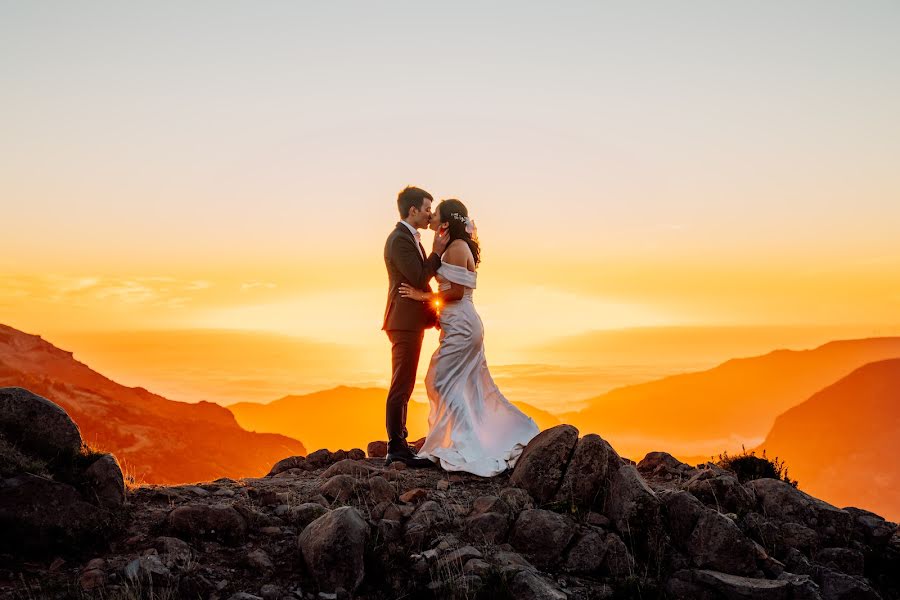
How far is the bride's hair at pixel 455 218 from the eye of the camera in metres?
11.6

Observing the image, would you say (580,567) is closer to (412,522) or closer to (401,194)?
(412,522)

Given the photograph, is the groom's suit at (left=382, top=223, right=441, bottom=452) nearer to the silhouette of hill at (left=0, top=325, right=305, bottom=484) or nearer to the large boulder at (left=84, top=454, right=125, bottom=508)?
the large boulder at (left=84, top=454, right=125, bottom=508)

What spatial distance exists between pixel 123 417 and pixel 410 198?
147 ft

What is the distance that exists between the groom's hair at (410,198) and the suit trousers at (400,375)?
1884 mm

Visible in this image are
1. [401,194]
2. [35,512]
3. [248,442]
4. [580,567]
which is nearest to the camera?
[35,512]

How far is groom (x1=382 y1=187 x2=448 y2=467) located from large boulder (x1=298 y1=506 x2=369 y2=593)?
3.23 m

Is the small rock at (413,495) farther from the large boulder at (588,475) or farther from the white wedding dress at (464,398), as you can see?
the large boulder at (588,475)

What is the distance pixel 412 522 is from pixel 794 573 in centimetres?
505

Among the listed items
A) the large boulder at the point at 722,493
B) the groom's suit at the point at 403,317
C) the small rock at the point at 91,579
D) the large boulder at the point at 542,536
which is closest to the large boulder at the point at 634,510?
the large boulder at the point at 542,536

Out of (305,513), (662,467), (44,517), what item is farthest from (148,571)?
(662,467)

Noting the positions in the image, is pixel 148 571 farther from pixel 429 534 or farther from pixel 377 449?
pixel 377 449

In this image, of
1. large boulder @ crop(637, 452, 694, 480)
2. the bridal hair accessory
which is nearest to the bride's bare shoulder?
the bridal hair accessory

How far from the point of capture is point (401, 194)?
1173 centimetres

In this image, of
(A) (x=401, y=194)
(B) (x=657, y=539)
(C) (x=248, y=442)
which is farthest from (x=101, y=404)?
(B) (x=657, y=539)
